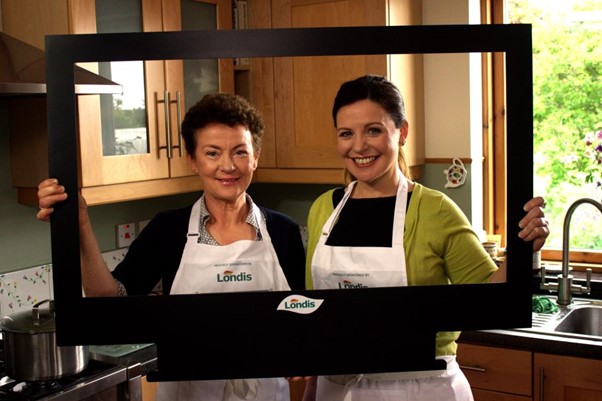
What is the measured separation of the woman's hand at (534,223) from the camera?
1101 mm

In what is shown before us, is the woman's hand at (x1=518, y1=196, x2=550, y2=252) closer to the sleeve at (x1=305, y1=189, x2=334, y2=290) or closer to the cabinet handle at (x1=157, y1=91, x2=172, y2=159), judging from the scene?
the sleeve at (x1=305, y1=189, x2=334, y2=290)

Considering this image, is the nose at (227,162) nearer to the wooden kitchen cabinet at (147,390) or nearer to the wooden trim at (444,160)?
the wooden trim at (444,160)

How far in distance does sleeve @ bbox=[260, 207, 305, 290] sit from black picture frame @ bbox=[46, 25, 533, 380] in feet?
0.11

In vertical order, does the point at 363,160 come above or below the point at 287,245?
above

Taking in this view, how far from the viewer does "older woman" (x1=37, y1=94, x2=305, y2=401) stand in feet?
3.62

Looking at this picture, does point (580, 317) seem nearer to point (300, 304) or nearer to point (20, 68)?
point (300, 304)

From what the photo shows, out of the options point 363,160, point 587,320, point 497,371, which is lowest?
point 497,371

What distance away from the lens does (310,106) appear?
1162mm

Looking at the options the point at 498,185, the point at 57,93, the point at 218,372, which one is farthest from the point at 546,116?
the point at 57,93

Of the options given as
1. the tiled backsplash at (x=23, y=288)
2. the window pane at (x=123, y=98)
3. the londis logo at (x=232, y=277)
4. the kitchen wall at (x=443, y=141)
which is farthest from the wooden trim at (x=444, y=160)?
the tiled backsplash at (x=23, y=288)

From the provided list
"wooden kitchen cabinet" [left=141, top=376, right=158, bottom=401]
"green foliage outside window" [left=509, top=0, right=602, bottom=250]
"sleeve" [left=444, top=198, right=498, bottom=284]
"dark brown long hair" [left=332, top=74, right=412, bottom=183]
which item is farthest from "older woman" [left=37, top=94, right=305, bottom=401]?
"wooden kitchen cabinet" [left=141, top=376, right=158, bottom=401]

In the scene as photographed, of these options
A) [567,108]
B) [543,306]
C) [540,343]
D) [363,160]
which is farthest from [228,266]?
[543,306]

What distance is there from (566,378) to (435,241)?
1.21 m

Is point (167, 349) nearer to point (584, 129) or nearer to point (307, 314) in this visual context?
point (307, 314)
